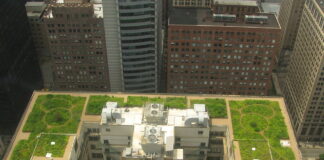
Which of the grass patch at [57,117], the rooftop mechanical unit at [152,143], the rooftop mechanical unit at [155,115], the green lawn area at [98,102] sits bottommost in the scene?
the rooftop mechanical unit at [152,143]

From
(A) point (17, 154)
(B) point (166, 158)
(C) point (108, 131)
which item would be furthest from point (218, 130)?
(A) point (17, 154)

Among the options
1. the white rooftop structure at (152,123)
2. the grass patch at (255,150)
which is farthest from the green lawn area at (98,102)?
the grass patch at (255,150)

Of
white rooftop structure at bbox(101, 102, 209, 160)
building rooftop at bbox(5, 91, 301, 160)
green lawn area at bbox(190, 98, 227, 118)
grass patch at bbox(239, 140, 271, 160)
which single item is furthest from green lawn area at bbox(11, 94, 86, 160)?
grass patch at bbox(239, 140, 271, 160)

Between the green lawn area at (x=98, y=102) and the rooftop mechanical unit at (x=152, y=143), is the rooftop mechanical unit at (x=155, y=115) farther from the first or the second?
the green lawn area at (x=98, y=102)

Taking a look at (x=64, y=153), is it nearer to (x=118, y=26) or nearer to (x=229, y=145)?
(x=229, y=145)

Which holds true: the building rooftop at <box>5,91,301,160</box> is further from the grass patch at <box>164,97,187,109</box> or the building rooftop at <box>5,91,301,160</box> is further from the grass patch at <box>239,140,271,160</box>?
the grass patch at <box>239,140,271,160</box>

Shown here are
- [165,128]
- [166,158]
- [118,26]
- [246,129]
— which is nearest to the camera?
[166,158]
